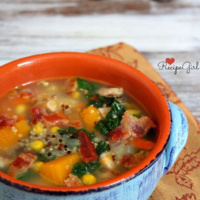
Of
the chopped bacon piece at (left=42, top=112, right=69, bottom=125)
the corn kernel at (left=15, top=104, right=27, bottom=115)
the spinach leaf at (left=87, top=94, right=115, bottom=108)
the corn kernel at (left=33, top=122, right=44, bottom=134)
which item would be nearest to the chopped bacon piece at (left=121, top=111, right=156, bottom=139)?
A: the spinach leaf at (left=87, top=94, right=115, bottom=108)

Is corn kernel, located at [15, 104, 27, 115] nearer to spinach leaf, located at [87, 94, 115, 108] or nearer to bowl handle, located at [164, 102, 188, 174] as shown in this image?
spinach leaf, located at [87, 94, 115, 108]

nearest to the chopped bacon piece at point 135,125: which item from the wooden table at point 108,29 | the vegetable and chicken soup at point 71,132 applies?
the vegetable and chicken soup at point 71,132

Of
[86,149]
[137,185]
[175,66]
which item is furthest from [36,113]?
[175,66]

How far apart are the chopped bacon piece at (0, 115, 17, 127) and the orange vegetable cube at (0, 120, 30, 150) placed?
0.04 metres

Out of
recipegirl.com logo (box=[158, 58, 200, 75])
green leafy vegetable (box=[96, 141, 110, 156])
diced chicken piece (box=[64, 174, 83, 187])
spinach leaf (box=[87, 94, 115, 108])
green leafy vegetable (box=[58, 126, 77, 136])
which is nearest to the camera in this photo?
diced chicken piece (box=[64, 174, 83, 187])

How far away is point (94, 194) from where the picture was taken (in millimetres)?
1922

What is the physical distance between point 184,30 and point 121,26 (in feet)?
2.23

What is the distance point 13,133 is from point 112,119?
1.90ft

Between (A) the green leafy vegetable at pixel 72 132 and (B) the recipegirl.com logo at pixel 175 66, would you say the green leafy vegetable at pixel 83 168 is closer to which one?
(A) the green leafy vegetable at pixel 72 132

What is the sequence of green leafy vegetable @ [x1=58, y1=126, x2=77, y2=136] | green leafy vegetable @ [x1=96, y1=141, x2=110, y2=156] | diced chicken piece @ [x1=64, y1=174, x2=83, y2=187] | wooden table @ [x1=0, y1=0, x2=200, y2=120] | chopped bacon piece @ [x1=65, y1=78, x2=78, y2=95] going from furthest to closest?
wooden table @ [x1=0, y1=0, x2=200, y2=120] → chopped bacon piece @ [x1=65, y1=78, x2=78, y2=95] → green leafy vegetable @ [x1=58, y1=126, x2=77, y2=136] → green leafy vegetable @ [x1=96, y1=141, x2=110, y2=156] → diced chicken piece @ [x1=64, y1=174, x2=83, y2=187]

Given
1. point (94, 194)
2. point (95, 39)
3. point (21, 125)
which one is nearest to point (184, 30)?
point (95, 39)

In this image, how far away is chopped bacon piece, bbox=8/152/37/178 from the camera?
7.19ft

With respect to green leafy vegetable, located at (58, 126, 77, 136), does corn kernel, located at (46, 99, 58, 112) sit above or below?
above

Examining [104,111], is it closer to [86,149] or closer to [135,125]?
[135,125]
